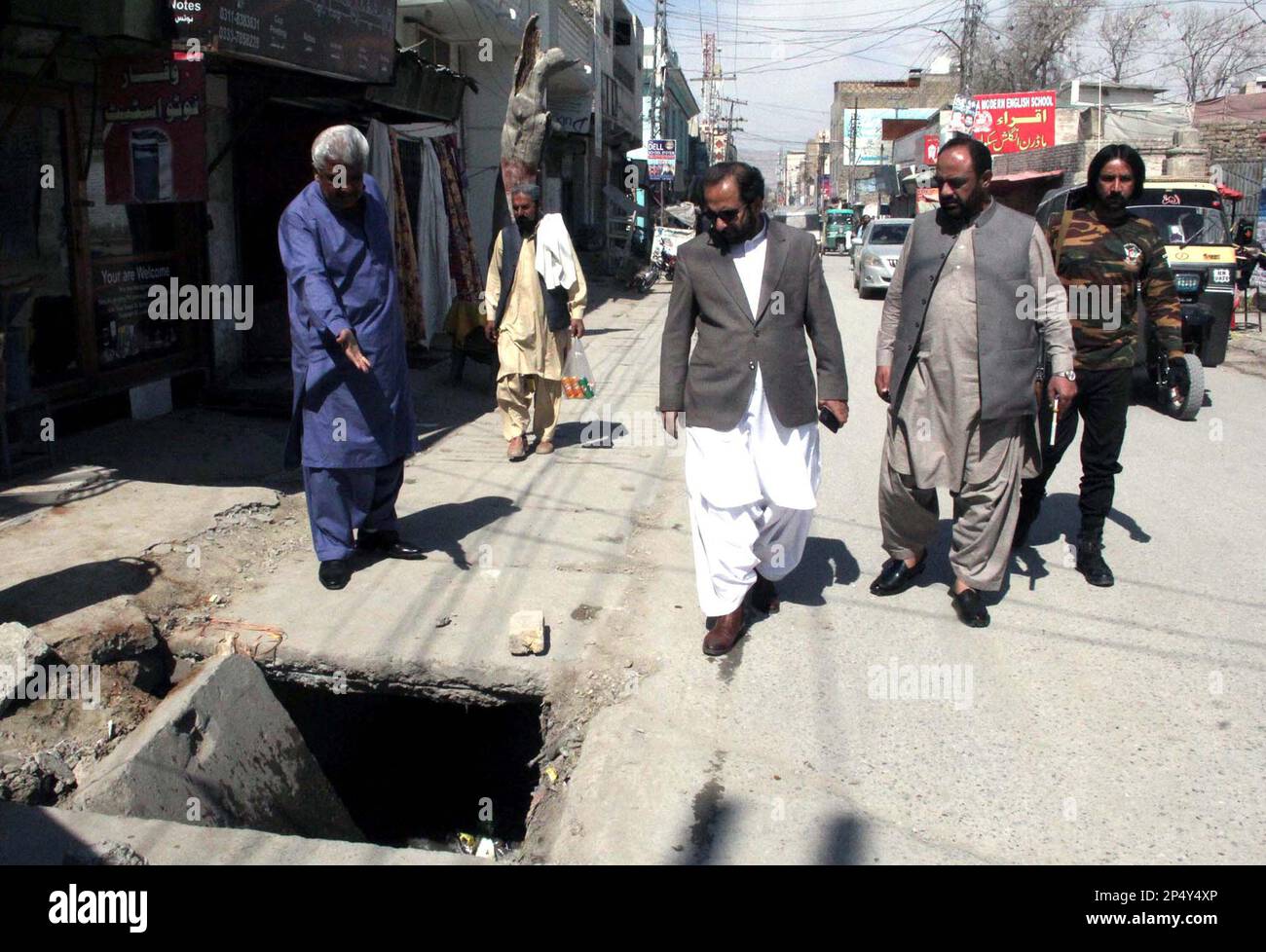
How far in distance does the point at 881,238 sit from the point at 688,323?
18953mm

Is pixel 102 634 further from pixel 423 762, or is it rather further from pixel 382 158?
pixel 382 158

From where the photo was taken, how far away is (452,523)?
5926mm

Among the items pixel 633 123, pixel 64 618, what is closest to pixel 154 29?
pixel 64 618

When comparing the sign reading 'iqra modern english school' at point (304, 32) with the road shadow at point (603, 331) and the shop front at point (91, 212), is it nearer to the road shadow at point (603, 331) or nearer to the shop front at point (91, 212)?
the shop front at point (91, 212)

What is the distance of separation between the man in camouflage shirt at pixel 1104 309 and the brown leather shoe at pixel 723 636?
67.0 inches

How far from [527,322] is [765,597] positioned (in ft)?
10.7

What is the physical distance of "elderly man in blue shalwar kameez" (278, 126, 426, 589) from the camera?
180 inches

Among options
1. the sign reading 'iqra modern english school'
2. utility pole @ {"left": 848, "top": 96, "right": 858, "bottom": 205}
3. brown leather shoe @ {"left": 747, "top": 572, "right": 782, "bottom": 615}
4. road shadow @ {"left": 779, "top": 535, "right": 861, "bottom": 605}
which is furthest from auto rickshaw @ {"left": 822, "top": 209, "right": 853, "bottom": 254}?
brown leather shoe @ {"left": 747, "top": 572, "right": 782, "bottom": 615}

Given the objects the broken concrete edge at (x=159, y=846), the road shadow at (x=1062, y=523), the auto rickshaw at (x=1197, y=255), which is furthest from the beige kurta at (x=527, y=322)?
the auto rickshaw at (x=1197, y=255)

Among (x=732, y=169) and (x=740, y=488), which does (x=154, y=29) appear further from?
(x=740, y=488)

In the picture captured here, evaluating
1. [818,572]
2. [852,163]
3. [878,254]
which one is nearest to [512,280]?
[818,572]

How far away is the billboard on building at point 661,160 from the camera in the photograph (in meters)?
33.3

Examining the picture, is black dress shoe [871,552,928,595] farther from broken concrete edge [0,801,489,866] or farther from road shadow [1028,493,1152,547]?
broken concrete edge [0,801,489,866]
